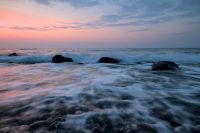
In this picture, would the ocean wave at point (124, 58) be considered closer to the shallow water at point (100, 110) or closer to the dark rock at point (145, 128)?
the shallow water at point (100, 110)

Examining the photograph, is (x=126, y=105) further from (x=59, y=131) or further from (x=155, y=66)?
(x=155, y=66)

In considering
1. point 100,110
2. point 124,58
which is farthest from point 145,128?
point 124,58

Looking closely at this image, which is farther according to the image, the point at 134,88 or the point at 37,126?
the point at 134,88

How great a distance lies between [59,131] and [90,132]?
466 millimetres

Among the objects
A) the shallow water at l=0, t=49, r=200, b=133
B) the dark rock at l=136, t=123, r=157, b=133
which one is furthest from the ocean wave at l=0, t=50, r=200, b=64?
the dark rock at l=136, t=123, r=157, b=133

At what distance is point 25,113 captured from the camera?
3.38 meters

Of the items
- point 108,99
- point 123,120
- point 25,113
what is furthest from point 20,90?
point 123,120

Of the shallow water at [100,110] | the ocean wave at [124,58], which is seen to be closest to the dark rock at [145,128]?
the shallow water at [100,110]

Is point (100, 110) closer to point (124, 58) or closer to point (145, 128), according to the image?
point (145, 128)

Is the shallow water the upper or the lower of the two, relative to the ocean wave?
upper

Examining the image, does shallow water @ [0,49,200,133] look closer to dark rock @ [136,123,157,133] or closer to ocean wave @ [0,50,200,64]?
dark rock @ [136,123,157,133]

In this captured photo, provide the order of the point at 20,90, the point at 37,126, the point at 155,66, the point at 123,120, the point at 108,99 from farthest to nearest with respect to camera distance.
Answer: the point at 155,66, the point at 20,90, the point at 108,99, the point at 123,120, the point at 37,126

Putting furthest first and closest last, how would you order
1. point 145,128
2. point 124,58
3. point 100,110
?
point 124,58, point 100,110, point 145,128

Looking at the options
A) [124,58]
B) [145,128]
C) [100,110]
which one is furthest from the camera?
[124,58]
